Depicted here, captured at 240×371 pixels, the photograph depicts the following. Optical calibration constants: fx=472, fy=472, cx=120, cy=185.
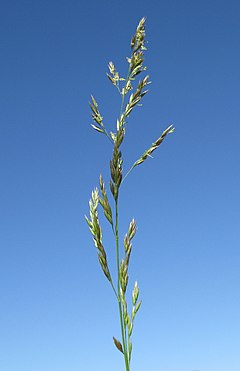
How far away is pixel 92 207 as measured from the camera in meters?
2.86

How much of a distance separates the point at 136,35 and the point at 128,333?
2.02m

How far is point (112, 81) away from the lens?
3.27 meters

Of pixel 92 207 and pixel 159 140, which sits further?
pixel 159 140

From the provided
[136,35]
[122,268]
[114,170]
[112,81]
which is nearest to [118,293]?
[122,268]

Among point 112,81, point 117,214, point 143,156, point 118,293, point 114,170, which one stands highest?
point 112,81

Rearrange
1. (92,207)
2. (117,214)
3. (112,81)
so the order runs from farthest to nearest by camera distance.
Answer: (112,81), (92,207), (117,214)

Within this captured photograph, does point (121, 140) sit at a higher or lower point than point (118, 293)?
higher

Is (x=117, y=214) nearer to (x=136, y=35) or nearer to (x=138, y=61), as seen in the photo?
(x=138, y=61)

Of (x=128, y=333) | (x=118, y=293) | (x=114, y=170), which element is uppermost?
(x=114, y=170)

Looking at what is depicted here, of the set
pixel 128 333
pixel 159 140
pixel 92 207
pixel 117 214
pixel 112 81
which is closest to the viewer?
pixel 128 333

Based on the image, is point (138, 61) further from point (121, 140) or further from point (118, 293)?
point (118, 293)

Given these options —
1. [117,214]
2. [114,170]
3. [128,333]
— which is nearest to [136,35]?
[114,170]

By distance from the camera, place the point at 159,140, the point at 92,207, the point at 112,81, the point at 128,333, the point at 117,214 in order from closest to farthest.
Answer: the point at 128,333
the point at 117,214
the point at 92,207
the point at 159,140
the point at 112,81

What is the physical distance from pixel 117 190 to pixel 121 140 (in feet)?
1.17
